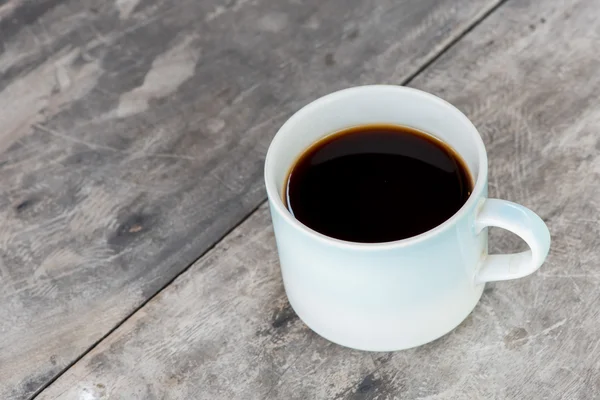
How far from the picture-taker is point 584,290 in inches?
25.9

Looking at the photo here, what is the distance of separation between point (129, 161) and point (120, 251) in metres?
0.11

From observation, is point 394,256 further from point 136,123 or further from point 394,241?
point 136,123

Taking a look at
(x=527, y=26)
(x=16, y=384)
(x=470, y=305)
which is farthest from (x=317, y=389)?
(x=527, y=26)

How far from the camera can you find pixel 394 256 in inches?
20.8

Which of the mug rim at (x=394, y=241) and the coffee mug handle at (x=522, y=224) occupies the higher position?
the mug rim at (x=394, y=241)

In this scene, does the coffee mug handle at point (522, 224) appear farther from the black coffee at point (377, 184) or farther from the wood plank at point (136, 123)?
the wood plank at point (136, 123)

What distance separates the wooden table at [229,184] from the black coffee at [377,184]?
0.11m

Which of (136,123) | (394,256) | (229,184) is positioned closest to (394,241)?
(394,256)

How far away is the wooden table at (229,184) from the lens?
2.10 feet

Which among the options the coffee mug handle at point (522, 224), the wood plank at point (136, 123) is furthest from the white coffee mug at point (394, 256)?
the wood plank at point (136, 123)


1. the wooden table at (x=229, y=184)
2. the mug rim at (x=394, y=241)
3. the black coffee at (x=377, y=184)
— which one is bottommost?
the wooden table at (x=229, y=184)

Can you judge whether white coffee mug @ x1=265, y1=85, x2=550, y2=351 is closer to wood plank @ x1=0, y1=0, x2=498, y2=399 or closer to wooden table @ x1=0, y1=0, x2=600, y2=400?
wooden table @ x1=0, y1=0, x2=600, y2=400

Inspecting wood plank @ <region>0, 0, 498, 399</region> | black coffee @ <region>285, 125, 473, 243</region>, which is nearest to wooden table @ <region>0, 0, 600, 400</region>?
wood plank @ <region>0, 0, 498, 399</region>

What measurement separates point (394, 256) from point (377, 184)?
0.11m
